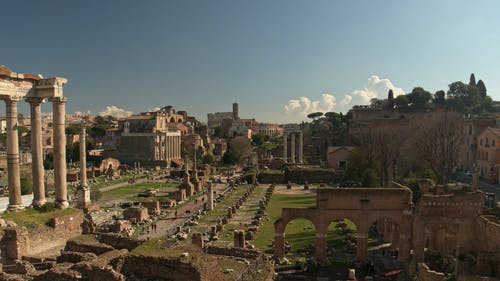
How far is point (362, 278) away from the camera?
18250mm

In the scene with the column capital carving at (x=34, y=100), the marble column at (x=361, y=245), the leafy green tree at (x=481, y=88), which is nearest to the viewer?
the marble column at (x=361, y=245)

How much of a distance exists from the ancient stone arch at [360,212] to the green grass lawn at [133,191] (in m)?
25.1

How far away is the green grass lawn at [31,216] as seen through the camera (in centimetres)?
1922

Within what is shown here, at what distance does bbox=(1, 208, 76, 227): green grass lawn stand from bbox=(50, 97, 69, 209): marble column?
1.11m

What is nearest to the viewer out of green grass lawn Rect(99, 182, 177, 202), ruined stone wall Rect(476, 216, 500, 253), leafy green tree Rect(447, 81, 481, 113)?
ruined stone wall Rect(476, 216, 500, 253)

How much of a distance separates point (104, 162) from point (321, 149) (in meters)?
45.2

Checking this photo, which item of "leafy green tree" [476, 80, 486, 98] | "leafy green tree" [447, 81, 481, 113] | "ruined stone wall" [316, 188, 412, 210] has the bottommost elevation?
"ruined stone wall" [316, 188, 412, 210]

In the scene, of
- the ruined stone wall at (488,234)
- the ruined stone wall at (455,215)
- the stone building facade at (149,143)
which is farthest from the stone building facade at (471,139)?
the stone building facade at (149,143)

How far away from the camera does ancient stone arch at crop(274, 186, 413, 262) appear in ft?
66.3

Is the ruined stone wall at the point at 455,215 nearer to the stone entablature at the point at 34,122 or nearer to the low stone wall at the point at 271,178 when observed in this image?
the stone entablature at the point at 34,122

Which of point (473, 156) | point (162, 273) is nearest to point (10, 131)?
point (162, 273)

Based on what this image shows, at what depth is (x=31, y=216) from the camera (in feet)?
66.0

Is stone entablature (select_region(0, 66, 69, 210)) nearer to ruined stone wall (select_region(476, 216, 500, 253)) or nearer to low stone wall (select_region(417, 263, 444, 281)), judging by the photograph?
low stone wall (select_region(417, 263, 444, 281))

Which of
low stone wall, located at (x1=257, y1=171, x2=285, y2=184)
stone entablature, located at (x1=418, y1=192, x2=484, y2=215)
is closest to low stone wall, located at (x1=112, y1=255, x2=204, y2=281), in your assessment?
stone entablature, located at (x1=418, y1=192, x2=484, y2=215)
